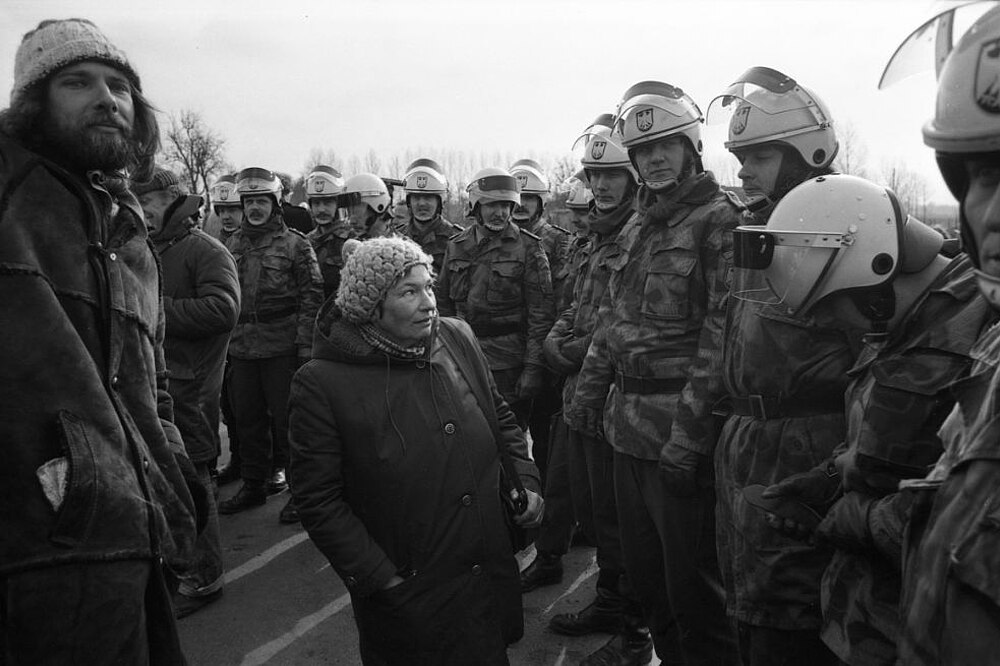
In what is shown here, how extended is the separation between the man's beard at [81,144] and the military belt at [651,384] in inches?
88.7

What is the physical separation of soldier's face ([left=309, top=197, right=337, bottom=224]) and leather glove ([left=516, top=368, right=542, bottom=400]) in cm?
374

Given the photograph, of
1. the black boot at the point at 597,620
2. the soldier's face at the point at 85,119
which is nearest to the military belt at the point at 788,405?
the black boot at the point at 597,620

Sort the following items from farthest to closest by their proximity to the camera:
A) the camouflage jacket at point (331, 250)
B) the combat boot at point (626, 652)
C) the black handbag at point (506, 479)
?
the camouflage jacket at point (331, 250) → the combat boot at point (626, 652) → the black handbag at point (506, 479)

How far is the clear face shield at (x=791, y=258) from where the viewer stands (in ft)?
7.33

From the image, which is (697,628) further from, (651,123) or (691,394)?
(651,123)

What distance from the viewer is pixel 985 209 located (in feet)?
4.03

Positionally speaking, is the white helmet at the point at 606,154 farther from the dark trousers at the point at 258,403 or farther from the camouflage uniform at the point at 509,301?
the dark trousers at the point at 258,403

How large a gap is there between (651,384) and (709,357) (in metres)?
0.36

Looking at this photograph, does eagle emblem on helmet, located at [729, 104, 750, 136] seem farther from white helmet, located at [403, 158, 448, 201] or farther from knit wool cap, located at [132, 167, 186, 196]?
white helmet, located at [403, 158, 448, 201]

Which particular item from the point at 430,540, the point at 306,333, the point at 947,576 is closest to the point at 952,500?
the point at 947,576

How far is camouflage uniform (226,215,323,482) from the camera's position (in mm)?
5984

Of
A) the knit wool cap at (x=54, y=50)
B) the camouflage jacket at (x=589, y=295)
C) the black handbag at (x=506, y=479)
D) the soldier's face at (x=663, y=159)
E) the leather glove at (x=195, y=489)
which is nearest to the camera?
the knit wool cap at (x=54, y=50)

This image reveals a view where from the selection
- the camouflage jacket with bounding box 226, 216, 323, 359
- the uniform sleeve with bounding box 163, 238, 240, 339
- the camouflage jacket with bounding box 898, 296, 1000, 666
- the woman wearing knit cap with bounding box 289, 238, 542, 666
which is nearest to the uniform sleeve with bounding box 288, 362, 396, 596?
the woman wearing knit cap with bounding box 289, 238, 542, 666

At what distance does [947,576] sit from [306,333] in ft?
17.3
